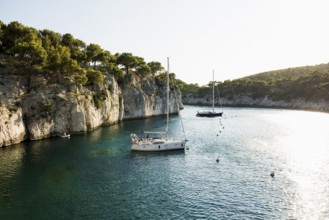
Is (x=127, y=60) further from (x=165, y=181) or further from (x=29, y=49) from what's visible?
(x=165, y=181)

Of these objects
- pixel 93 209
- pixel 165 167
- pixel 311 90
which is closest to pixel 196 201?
pixel 93 209

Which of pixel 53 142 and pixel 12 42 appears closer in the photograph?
pixel 53 142

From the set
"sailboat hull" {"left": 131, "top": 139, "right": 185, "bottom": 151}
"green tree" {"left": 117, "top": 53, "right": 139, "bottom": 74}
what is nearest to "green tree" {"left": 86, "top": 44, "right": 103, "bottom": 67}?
"green tree" {"left": 117, "top": 53, "right": 139, "bottom": 74}

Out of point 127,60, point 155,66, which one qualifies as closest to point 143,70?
point 127,60

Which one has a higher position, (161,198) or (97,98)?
(97,98)

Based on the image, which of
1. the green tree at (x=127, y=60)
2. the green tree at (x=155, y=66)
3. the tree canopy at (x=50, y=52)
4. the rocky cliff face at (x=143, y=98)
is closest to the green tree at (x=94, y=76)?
the tree canopy at (x=50, y=52)

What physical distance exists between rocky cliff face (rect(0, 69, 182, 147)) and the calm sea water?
470cm

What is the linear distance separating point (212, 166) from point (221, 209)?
18816 millimetres

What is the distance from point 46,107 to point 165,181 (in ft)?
147

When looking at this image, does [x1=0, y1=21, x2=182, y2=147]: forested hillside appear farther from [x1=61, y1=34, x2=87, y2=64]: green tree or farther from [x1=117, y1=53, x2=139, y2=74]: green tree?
[x1=117, y1=53, x2=139, y2=74]: green tree

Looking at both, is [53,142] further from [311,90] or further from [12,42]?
[311,90]

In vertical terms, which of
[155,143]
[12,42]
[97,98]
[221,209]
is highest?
[12,42]

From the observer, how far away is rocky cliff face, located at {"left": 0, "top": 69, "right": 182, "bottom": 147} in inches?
2741

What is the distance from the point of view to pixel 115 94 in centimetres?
11712
